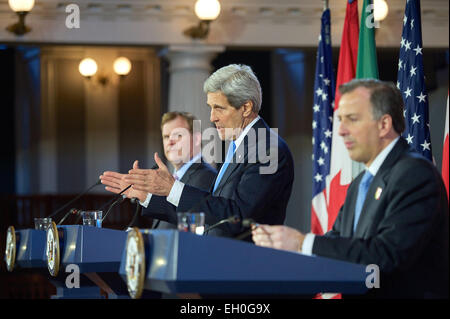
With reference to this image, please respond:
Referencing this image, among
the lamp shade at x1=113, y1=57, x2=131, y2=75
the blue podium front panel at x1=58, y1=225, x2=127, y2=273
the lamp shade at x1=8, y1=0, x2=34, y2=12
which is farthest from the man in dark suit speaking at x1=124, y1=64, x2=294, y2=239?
the lamp shade at x1=113, y1=57, x2=131, y2=75

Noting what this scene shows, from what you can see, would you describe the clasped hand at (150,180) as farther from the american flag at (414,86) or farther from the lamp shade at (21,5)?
the lamp shade at (21,5)

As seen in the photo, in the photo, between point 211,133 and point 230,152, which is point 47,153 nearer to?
point 211,133

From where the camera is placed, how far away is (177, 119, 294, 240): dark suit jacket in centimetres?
361

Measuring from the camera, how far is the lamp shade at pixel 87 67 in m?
11.8

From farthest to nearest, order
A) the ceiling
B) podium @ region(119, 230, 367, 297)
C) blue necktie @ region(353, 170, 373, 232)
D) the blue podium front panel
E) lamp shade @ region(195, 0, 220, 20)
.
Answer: the ceiling < lamp shade @ region(195, 0, 220, 20) < the blue podium front panel < blue necktie @ region(353, 170, 373, 232) < podium @ region(119, 230, 367, 297)

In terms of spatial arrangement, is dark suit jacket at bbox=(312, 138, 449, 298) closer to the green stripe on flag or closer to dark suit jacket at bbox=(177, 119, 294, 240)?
dark suit jacket at bbox=(177, 119, 294, 240)

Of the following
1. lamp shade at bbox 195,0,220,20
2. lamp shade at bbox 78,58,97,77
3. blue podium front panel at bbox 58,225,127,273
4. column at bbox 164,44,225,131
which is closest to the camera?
blue podium front panel at bbox 58,225,127,273

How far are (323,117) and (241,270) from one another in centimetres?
431

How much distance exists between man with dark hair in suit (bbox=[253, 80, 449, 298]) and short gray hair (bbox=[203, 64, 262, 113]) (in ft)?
3.24

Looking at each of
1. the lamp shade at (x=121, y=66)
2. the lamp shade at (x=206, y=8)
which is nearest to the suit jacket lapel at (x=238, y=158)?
the lamp shade at (x=206, y=8)

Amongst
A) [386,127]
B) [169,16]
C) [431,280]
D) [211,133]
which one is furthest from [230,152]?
[169,16]

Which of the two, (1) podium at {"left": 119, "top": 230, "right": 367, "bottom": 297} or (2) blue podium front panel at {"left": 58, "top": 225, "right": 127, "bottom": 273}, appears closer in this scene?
(1) podium at {"left": 119, "top": 230, "right": 367, "bottom": 297}

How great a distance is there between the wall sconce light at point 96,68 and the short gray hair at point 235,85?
26.9ft

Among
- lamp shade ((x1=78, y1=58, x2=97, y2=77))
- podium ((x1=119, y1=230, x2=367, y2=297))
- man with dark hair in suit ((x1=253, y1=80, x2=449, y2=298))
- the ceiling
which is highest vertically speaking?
the ceiling
